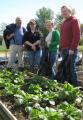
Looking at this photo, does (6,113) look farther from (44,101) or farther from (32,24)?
(32,24)

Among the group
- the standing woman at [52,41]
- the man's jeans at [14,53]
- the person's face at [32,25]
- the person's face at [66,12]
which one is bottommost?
the man's jeans at [14,53]

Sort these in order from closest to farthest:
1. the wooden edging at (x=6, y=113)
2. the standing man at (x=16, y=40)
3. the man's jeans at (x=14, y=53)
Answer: the wooden edging at (x=6, y=113), the standing man at (x=16, y=40), the man's jeans at (x=14, y=53)

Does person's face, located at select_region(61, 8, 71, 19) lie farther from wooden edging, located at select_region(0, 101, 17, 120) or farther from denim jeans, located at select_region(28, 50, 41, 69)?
wooden edging, located at select_region(0, 101, 17, 120)

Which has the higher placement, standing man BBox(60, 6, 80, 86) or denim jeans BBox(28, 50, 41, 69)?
standing man BBox(60, 6, 80, 86)

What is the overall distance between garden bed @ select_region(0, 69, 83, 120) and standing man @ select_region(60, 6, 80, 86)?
2.32 ft

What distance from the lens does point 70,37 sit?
794cm

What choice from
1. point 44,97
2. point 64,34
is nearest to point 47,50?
point 64,34

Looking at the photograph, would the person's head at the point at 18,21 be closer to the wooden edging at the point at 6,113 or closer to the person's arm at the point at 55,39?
the person's arm at the point at 55,39

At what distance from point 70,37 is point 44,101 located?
233 cm

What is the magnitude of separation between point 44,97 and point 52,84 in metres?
1.00

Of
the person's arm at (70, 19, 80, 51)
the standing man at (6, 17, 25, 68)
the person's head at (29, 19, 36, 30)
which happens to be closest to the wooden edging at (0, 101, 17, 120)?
the person's arm at (70, 19, 80, 51)

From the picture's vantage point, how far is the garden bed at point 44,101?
15.9ft

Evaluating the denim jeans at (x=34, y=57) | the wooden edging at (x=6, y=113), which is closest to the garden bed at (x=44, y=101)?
the wooden edging at (x=6, y=113)

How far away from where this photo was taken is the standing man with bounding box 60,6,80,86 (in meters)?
7.59
